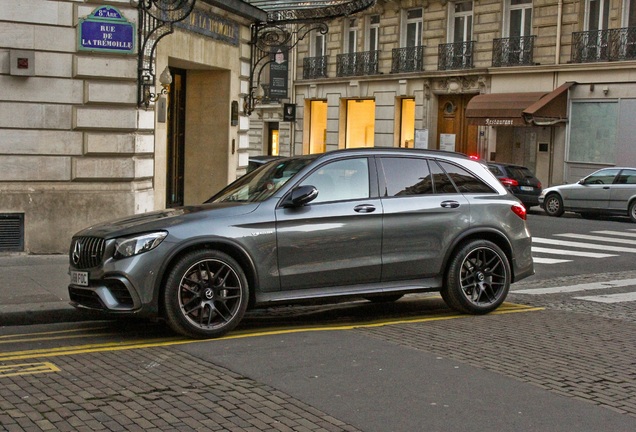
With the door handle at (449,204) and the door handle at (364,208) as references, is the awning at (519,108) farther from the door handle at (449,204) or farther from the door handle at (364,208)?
the door handle at (364,208)

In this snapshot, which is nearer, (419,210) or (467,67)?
(419,210)

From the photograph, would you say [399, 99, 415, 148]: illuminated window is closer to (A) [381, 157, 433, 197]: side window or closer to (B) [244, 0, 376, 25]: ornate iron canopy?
(B) [244, 0, 376, 25]: ornate iron canopy

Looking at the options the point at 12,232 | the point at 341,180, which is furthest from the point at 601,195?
the point at 341,180

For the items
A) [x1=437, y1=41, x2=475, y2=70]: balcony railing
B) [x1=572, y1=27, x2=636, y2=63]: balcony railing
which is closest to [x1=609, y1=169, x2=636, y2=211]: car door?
[x1=572, y1=27, x2=636, y2=63]: balcony railing

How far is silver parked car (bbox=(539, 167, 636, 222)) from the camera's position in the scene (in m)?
26.4

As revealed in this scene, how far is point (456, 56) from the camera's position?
3781 centimetres

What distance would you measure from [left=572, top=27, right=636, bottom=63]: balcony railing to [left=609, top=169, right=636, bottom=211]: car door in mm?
6512

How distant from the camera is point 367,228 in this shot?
30.4 ft

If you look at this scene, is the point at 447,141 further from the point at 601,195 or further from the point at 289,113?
the point at 601,195

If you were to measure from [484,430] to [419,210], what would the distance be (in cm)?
411

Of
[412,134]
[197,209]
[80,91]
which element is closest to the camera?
[197,209]

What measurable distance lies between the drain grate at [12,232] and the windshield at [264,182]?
5.44 meters

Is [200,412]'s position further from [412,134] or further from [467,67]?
[412,134]

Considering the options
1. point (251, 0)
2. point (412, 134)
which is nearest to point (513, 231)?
point (251, 0)
